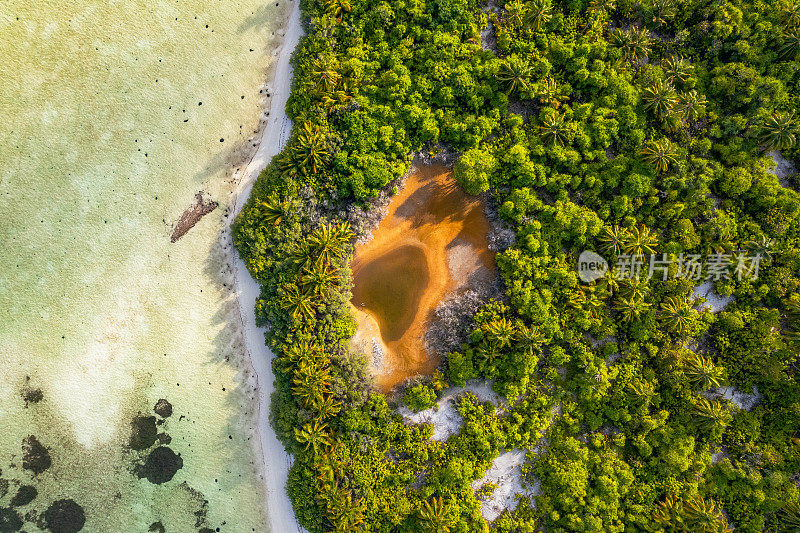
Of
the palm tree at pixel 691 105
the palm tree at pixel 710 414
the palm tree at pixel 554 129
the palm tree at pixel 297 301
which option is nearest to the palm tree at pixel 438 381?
the palm tree at pixel 297 301

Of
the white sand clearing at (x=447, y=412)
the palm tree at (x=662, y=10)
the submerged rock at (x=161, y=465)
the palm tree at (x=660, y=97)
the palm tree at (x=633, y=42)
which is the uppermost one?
the palm tree at (x=662, y=10)

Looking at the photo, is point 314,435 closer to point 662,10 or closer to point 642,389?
point 642,389

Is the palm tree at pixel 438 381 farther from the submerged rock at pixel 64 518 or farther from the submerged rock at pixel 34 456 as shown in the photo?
the submerged rock at pixel 34 456

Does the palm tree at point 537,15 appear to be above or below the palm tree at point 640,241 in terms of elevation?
above

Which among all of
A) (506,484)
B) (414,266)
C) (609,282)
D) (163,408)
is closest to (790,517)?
(506,484)

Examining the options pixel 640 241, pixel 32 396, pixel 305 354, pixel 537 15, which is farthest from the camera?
pixel 32 396

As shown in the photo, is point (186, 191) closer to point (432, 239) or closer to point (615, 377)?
point (432, 239)

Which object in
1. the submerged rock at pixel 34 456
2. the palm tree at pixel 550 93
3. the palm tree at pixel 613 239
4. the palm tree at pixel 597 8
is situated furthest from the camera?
the submerged rock at pixel 34 456
